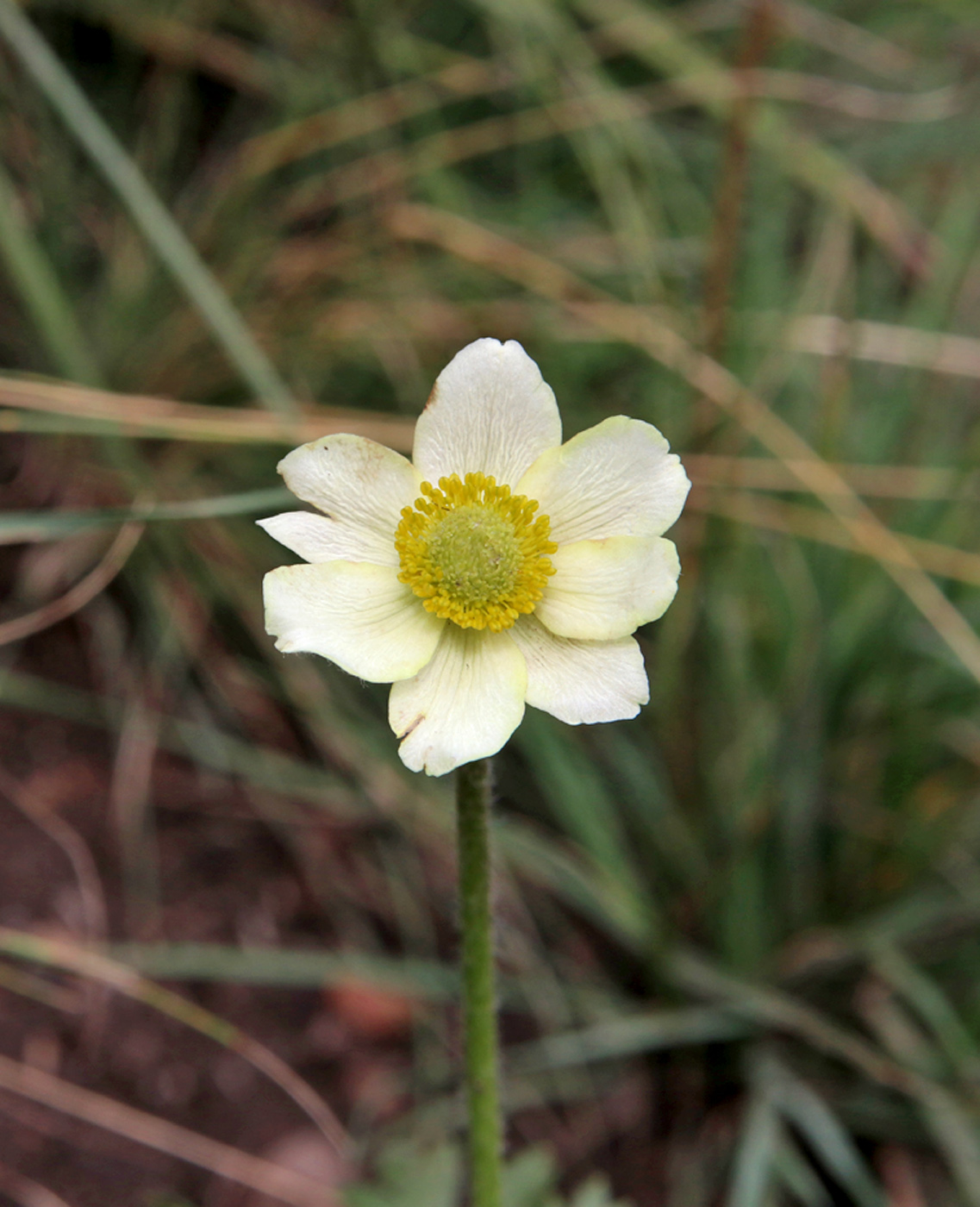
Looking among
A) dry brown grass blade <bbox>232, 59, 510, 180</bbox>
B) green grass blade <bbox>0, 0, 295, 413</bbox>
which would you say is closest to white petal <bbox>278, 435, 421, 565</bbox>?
green grass blade <bbox>0, 0, 295, 413</bbox>

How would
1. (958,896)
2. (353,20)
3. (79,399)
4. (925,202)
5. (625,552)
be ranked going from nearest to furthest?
(625,552)
(79,399)
(958,896)
(353,20)
(925,202)

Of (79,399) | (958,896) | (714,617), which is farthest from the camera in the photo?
(714,617)

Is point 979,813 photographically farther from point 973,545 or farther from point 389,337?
point 389,337

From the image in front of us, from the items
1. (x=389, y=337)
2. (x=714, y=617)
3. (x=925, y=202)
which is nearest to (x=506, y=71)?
(x=389, y=337)

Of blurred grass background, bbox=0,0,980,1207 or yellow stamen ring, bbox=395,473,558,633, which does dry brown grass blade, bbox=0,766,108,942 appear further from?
yellow stamen ring, bbox=395,473,558,633

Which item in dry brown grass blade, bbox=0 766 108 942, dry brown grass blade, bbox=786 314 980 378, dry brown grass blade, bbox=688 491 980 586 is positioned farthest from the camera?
dry brown grass blade, bbox=786 314 980 378

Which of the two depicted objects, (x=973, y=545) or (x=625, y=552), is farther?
(x=973, y=545)

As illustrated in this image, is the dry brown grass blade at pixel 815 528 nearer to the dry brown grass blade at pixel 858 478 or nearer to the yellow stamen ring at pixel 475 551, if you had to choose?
the dry brown grass blade at pixel 858 478
